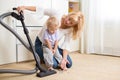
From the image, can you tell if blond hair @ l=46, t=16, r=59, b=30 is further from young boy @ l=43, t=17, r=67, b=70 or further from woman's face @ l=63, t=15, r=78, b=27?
woman's face @ l=63, t=15, r=78, b=27

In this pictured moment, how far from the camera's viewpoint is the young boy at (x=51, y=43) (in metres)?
1.91

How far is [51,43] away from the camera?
2031mm

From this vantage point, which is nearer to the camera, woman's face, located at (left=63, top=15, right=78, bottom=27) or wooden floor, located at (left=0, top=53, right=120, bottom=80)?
wooden floor, located at (left=0, top=53, right=120, bottom=80)

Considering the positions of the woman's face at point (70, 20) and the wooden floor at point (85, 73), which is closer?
the wooden floor at point (85, 73)

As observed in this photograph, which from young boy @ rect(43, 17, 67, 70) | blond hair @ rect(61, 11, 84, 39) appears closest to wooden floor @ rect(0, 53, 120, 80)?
young boy @ rect(43, 17, 67, 70)

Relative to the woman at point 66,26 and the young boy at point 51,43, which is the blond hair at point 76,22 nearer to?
the woman at point 66,26

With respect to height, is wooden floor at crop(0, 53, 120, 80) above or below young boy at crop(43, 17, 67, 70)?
below

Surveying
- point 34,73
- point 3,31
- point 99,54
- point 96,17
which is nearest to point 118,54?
point 99,54

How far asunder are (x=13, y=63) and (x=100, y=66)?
98 cm

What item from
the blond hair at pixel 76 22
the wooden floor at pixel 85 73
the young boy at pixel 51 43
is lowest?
the wooden floor at pixel 85 73

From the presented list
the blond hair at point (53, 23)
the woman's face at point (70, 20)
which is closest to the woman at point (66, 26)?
the woman's face at point (70, 20)

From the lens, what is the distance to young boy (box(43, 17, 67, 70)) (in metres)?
1.91

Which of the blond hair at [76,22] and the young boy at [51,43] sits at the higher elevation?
the blond hair at [76,22]

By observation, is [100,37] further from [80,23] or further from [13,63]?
[13,63]
